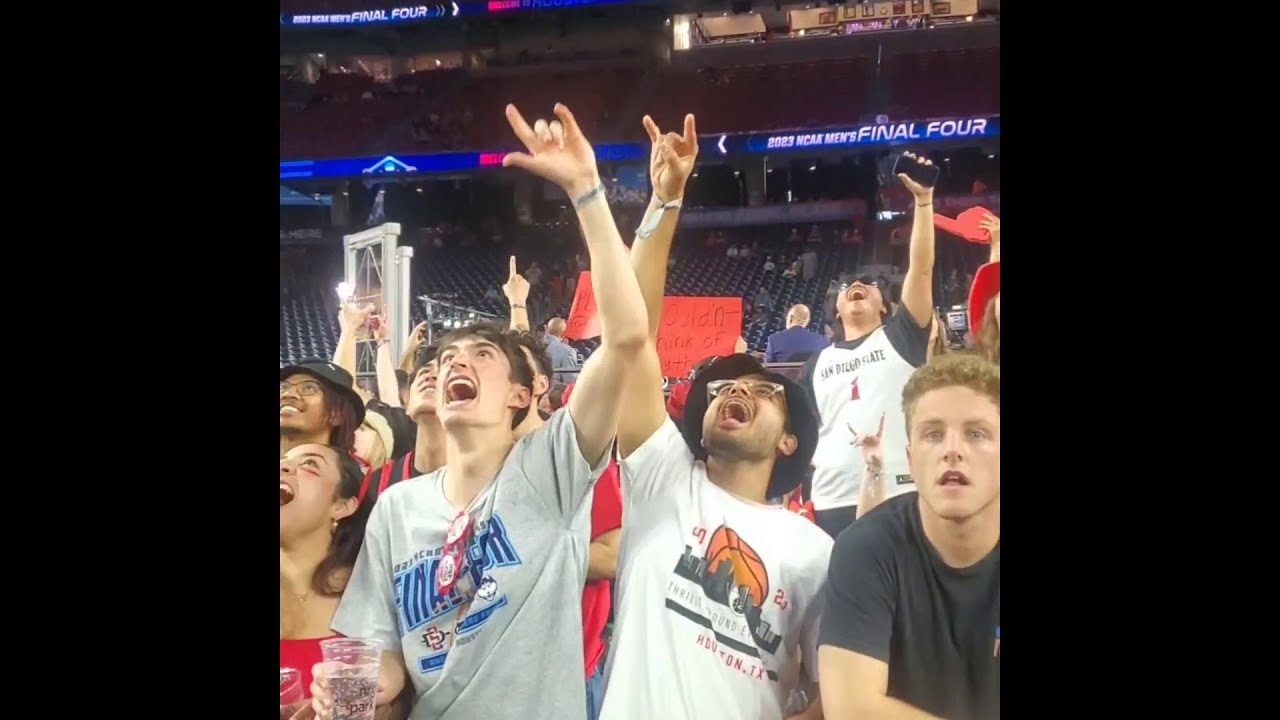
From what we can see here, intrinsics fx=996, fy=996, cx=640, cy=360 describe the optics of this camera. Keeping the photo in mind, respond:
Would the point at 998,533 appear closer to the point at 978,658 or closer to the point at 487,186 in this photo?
the point at 978,658

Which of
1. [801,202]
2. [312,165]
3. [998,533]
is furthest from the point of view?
[312,165]

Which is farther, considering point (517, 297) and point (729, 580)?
point (517, 297)

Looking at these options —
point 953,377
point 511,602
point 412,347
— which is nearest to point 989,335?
point 953,377

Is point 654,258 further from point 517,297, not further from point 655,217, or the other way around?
point 517,297

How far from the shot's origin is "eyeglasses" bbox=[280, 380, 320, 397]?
2.44 m

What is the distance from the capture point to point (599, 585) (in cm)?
Result: 226

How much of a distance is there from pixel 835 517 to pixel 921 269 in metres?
0.59

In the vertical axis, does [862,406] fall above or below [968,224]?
below

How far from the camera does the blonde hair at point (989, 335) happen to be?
220cm

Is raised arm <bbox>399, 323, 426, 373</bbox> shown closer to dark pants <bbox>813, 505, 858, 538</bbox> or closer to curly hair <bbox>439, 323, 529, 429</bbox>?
curly hair <bbox>439, 323, 529, 429</bbox>

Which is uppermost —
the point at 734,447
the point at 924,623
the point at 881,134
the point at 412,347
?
the point at 881,134
